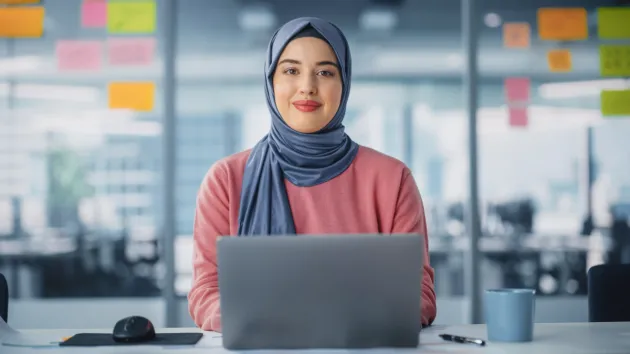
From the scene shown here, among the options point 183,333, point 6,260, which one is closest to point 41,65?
point 6,260

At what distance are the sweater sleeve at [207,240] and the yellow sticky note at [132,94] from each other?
1462 mm

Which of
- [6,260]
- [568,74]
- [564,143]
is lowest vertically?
[6,260]

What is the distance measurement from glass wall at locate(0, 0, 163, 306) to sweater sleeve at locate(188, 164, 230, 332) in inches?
56.9

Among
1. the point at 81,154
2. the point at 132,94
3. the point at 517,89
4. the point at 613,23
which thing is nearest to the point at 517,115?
the point at 517,89

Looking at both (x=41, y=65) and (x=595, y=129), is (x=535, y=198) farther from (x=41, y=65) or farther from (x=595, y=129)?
(x=41, y=65)

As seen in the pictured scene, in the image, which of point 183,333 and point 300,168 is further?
point 300,168

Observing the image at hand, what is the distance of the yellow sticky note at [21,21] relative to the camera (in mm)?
3184

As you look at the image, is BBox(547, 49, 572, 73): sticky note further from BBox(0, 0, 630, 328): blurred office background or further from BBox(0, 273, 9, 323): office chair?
BBox(0, 273, 9, 323): office chair

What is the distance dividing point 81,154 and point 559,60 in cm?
233

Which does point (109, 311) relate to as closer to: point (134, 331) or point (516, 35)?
point (134, 331)

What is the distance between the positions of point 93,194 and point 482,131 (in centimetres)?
196

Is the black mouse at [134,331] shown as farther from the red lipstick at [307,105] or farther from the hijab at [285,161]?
the red lipstick at [307,105]

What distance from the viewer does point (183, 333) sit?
138 centimetres

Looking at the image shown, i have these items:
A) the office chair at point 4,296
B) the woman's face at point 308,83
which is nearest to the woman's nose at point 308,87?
the woman's face at point 308,83
